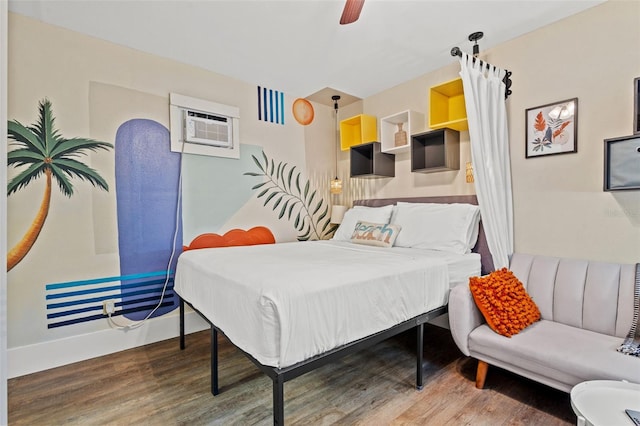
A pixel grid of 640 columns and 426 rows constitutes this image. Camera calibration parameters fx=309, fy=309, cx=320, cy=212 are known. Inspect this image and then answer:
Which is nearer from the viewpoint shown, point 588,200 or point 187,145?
point 588,200

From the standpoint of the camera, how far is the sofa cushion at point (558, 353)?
4.91 feet

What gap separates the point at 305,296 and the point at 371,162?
2.49m

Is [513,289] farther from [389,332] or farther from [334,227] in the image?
[334,227]

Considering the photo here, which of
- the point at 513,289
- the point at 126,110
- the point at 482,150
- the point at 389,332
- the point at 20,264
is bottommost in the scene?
the point at 389,332

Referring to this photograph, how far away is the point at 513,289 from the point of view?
206cm

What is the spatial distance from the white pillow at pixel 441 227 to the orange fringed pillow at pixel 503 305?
48 cm

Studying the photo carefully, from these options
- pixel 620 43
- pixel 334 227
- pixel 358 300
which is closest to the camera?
pixel 358 300

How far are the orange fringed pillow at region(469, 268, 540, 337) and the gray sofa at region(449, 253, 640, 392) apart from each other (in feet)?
0.16

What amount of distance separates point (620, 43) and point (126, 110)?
12.1 feet

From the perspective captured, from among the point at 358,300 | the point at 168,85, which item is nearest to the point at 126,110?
the point at 168,85

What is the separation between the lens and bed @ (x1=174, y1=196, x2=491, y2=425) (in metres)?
1.34

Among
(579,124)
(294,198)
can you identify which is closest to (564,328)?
(579,124)

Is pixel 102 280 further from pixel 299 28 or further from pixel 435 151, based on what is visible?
pixel 435 151

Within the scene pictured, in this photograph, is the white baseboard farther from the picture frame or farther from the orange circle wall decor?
the picture frame
